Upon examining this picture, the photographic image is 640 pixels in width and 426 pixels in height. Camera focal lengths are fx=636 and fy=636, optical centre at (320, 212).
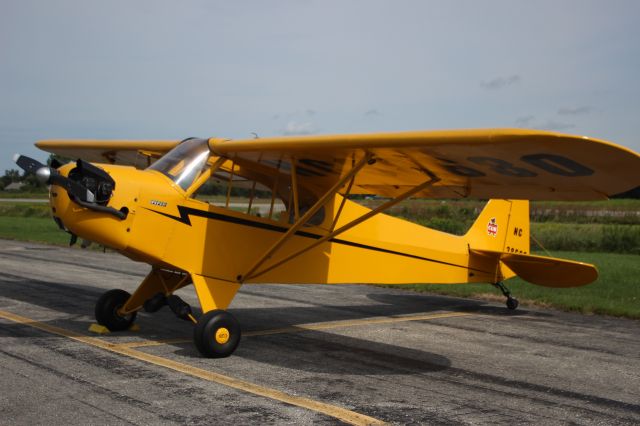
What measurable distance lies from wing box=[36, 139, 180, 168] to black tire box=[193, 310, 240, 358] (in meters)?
3.28

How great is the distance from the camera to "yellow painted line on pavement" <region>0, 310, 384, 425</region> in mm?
4918

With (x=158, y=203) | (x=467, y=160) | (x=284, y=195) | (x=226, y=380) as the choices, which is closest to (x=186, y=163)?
(x=158, y=203)

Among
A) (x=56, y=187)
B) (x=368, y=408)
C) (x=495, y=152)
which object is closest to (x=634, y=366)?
(x=495, y=152)

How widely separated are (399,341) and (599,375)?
2.49 metres

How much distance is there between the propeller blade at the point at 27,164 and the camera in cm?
681

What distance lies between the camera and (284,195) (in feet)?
28.0

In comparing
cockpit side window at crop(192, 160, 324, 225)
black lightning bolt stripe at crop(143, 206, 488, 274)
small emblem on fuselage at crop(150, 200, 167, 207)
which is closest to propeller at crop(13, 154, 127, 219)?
small emblem on fuselage at crop(150, 200, 167, 207)

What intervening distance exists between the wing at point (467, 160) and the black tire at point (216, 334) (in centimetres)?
199

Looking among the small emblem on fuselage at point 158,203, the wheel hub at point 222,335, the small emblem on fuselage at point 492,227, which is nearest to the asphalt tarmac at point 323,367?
the wheel hub at point 222,335

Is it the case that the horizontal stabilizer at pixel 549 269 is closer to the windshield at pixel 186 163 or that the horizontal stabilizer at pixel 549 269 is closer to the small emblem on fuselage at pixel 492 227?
the small emblem on fuselage at pixel 492 227

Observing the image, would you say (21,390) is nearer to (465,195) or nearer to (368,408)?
(368,408)

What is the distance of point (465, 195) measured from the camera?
8875 millimetres

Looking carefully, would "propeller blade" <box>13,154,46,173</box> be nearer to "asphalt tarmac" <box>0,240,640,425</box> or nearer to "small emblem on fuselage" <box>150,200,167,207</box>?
"small emblem on fuselage" <box>150,200,167,207</box>

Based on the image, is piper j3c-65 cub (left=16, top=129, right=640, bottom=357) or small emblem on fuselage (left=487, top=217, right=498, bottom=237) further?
small emblem on fuselage (left=487, top=217, right=498, bottom=237)
